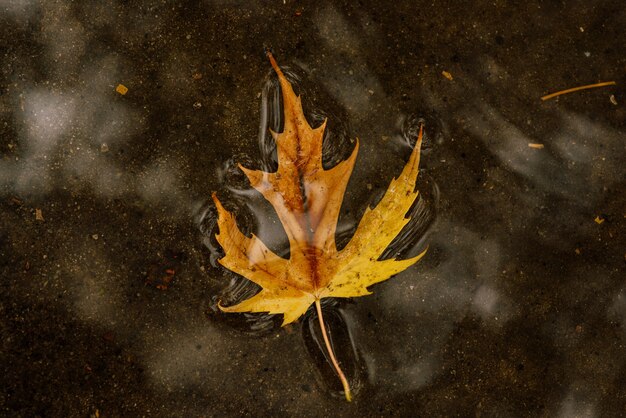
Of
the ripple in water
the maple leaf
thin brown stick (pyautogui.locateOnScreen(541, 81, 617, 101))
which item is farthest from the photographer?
thin brown stick (pyautogui.locateOnScreen(541, 81, 617, 101))

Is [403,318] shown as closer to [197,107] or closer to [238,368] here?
[238,368]

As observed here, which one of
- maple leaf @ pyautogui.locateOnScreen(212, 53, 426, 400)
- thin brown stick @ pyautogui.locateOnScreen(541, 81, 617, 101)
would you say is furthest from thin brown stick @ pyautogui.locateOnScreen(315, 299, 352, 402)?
thin brown stick @ pyautogui.locateOnScreen(541, 81, 617, 101)

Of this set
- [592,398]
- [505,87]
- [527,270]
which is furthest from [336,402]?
[505,87]

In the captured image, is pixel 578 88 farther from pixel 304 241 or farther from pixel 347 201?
pixel 304 241

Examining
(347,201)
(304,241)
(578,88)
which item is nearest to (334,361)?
(304,241)

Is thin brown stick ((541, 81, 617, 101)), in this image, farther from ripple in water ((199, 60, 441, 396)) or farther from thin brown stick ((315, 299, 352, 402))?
thin brown stick ((315, 299, 352, 402))

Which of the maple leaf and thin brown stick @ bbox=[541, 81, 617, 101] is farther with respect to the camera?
thin brown stick @ bbox=[541, 81, 617, 101]

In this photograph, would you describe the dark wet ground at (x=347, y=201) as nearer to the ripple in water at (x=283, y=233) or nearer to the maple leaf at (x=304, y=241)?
the ripple in water at (x=283, y=233)
